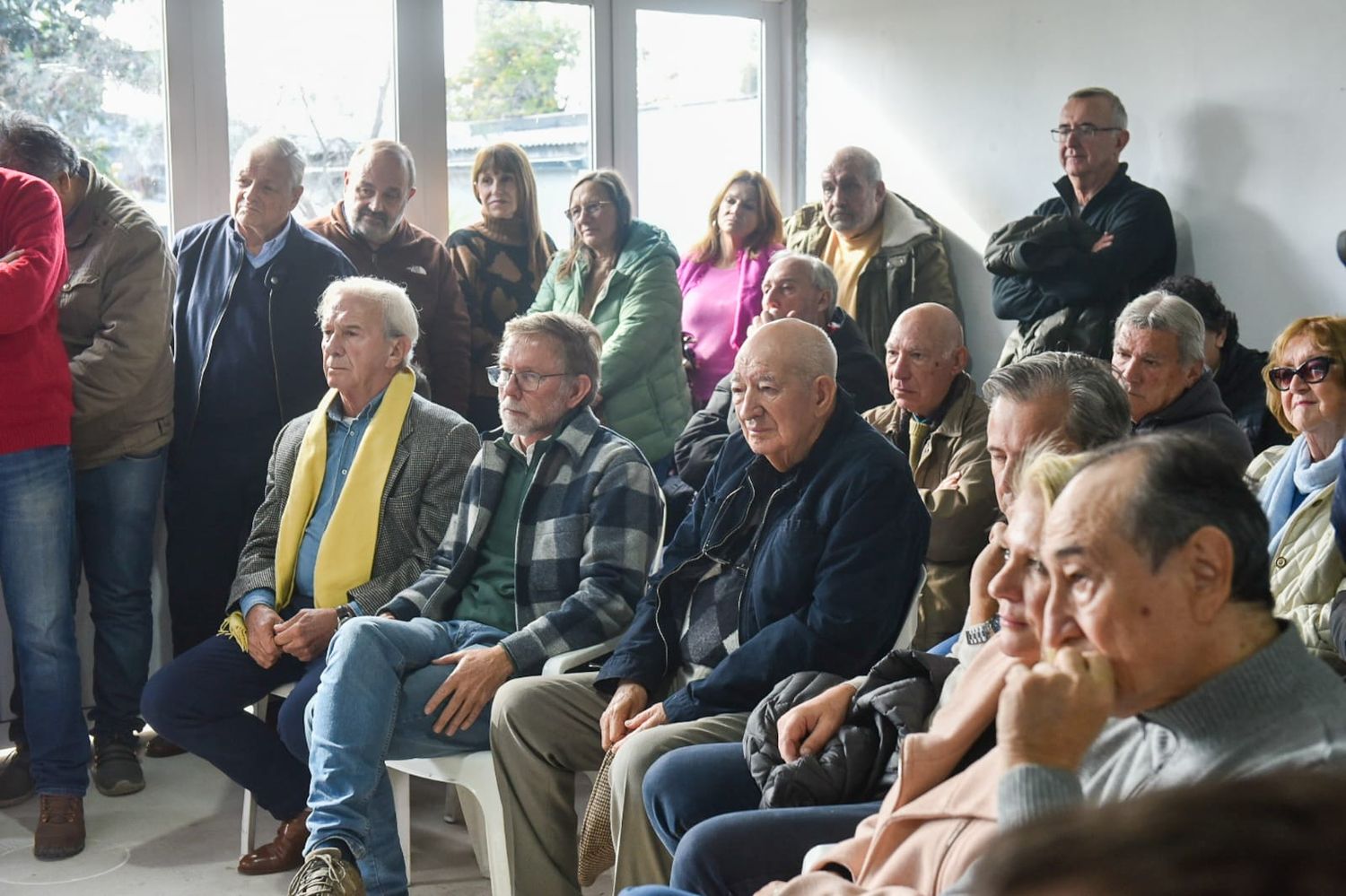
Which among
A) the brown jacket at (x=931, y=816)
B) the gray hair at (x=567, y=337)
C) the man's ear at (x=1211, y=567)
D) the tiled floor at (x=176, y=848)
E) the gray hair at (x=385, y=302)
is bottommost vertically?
the tiled floor at (x=176, y=848)

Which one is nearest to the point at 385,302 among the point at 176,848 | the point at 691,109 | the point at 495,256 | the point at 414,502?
the point at 414,502

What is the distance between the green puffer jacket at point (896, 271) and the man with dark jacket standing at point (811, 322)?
2.64 ft

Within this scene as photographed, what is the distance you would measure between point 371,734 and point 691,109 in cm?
346

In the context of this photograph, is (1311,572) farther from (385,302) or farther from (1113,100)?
(1113,100)

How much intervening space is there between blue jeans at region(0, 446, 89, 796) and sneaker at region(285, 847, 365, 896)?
988 millimetres

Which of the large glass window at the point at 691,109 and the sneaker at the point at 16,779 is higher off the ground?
the large glass window at the point at 691,109

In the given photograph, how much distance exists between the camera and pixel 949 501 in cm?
293

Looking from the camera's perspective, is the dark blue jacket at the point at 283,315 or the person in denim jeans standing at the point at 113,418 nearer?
the person in denim jeans standing at the point at 113,418

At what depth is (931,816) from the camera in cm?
159

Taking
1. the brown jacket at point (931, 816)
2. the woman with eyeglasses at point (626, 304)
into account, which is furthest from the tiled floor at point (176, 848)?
the brown jacket at point (931, 816)

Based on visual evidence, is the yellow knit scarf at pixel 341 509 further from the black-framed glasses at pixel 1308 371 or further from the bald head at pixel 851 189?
the bald head at pixel 851 189

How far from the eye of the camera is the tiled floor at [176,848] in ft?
9.62

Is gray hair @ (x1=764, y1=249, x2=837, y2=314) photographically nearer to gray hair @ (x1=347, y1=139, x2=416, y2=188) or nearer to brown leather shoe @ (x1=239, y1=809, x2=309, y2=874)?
gray hair @ (x1=347, y1=139, x2=416, y2=188)

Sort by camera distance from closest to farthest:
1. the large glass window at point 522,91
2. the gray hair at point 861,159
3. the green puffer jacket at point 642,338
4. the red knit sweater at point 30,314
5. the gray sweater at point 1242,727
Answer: the gray sweater at point 1242,727, the red knit sweater at point 30,314, the green puffer jacket at point 642,338, the gray hair at point 861,159, the large glass window at point 522,91
